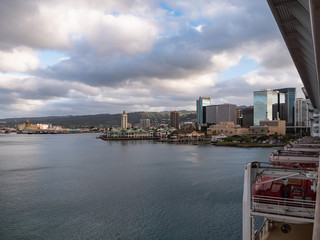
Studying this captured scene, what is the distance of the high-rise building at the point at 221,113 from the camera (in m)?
82.6

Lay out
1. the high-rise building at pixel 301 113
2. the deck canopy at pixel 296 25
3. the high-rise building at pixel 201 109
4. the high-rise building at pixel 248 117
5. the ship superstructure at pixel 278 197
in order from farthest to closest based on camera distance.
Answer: the high-rise building at pixel 201 109 < the high-rise building at pixel 248 117 < the high-rise building at pixel 301 113 < the deck canopy at pixel 296 25 < the ship superstructure at pixel 278 197

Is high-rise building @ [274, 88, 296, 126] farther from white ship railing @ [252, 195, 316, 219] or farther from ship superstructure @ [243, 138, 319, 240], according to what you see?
white ship railing @ [252, 195, 316, 219]

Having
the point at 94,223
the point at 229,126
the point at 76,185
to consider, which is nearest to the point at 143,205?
the point at 94,223

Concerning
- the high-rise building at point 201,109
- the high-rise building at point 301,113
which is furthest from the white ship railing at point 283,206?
the high-rise building at point 201,109

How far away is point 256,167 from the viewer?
2.59m

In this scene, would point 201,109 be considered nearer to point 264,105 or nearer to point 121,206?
point 264,105

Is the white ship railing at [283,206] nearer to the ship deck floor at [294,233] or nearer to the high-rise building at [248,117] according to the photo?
the ship deck floor at [294,233]

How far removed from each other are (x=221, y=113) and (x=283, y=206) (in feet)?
276

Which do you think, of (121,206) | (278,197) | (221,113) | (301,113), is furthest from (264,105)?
(278,197)

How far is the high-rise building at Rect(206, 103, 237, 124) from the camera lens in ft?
271

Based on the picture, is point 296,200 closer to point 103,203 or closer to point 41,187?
point 103,203

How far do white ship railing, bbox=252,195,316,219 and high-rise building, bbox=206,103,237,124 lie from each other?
269 ft

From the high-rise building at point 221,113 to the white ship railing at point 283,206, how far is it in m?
82.1

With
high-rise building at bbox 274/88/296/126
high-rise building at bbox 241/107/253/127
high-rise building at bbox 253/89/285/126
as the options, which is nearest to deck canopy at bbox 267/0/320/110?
high-rise building at bbox 253/89/285/126
